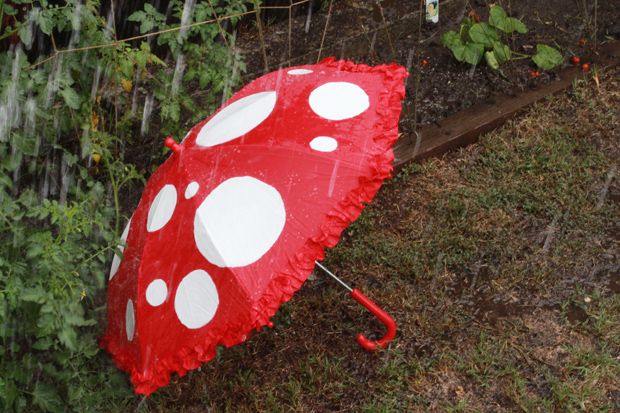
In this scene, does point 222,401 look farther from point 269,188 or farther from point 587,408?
point 587,408

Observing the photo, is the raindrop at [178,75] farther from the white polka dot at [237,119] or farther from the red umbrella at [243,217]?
the red umbrella at [243,217]

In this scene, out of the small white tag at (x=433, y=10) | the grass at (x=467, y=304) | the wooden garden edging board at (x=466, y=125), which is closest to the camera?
the grass at (x=467, y=304)

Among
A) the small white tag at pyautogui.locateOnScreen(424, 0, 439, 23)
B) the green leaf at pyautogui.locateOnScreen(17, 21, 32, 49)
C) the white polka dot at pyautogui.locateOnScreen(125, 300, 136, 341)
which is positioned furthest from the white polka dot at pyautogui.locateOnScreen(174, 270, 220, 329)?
the small white tag at pyautogui.locateOnScreen(424, 0, 439, 23)

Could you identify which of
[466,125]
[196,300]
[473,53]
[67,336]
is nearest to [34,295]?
[67,336]

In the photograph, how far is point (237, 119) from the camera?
2854 millimetres

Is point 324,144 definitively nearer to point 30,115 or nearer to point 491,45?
point 30,115

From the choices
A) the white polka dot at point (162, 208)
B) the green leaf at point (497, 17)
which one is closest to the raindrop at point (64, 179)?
the white polka dot at point (162, 208)

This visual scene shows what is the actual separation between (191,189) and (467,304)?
1.69m

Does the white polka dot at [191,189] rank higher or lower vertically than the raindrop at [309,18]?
higher

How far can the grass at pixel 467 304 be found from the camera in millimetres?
3451

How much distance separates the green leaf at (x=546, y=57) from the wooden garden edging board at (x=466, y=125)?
0.11 meters

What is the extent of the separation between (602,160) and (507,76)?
84 centimetres

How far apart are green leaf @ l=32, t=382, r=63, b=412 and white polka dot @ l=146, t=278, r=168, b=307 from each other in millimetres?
905

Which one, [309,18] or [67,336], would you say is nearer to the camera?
[67,336]
